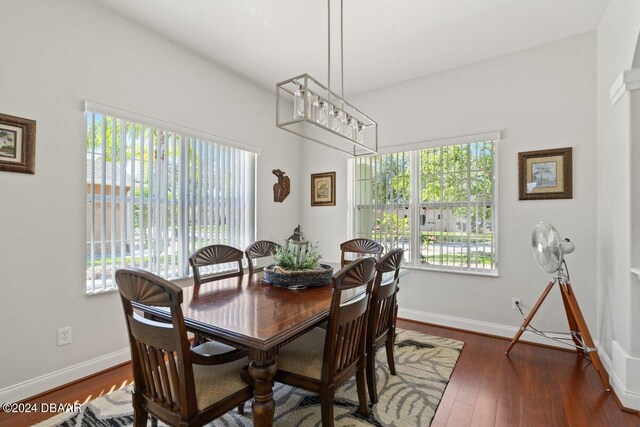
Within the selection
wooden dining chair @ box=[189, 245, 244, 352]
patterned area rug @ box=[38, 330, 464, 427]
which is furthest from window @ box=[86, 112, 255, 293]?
patterned area rug @ box=[38, 330, 464, 427]

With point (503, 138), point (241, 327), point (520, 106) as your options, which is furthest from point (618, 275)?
point (241, 327)

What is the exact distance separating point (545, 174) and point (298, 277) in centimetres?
255

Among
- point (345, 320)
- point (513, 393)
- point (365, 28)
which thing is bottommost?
point (513, 393)

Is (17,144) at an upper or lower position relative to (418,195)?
upper

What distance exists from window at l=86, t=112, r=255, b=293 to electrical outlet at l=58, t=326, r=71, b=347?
1.03 ft

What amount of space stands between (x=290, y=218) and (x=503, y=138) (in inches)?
108

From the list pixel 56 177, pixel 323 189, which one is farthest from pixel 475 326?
pixel 56 177

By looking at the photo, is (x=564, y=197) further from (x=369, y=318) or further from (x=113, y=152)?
(x=113, y=152)

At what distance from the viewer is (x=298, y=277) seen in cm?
204

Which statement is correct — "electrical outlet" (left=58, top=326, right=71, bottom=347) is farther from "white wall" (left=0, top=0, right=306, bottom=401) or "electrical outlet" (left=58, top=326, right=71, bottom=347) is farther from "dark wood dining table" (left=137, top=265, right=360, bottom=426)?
"dark wood dining table" (left=137, top=265, right=360, bottom=426)

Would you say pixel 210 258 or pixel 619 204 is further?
pixel 210 258

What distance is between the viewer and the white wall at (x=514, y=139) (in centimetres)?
272

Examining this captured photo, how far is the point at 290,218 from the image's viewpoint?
14.3 ft

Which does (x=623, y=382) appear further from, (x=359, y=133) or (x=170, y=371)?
(x=170, y=371)
